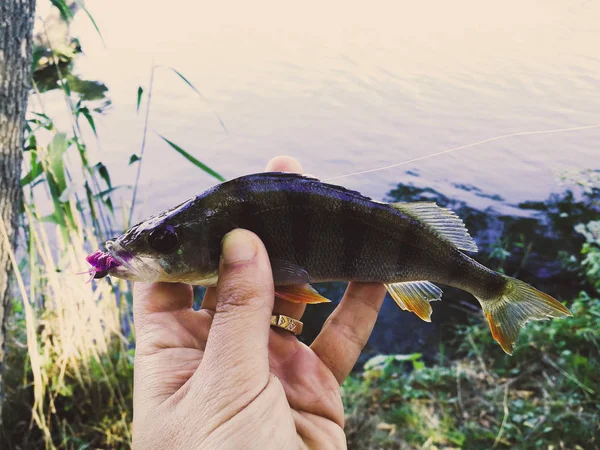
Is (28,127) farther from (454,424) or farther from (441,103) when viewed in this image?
(441,103)

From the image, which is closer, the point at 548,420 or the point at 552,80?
the point at 548,420

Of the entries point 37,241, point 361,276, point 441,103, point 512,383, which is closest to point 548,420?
point 512,383

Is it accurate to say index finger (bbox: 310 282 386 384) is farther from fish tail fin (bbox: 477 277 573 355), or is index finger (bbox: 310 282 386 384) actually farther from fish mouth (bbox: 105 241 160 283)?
fish mouth (bbox: 105 241 160 283)

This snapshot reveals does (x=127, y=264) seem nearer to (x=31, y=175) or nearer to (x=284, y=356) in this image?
(x=284, y=356)

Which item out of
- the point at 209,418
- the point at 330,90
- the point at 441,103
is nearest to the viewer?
the point at 209,418

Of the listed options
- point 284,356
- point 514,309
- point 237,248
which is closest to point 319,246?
point 237,248

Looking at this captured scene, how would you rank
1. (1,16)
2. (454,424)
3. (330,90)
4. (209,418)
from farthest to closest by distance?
1. (330,90)
2. (454,424)
3. (1,16)
4. (209,418)

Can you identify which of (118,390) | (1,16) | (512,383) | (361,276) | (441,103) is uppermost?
(1,16)

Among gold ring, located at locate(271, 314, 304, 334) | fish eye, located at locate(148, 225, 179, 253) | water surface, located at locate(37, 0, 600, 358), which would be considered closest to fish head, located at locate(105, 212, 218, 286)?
fish eye, located at locate(148, 225, 179, 253)
